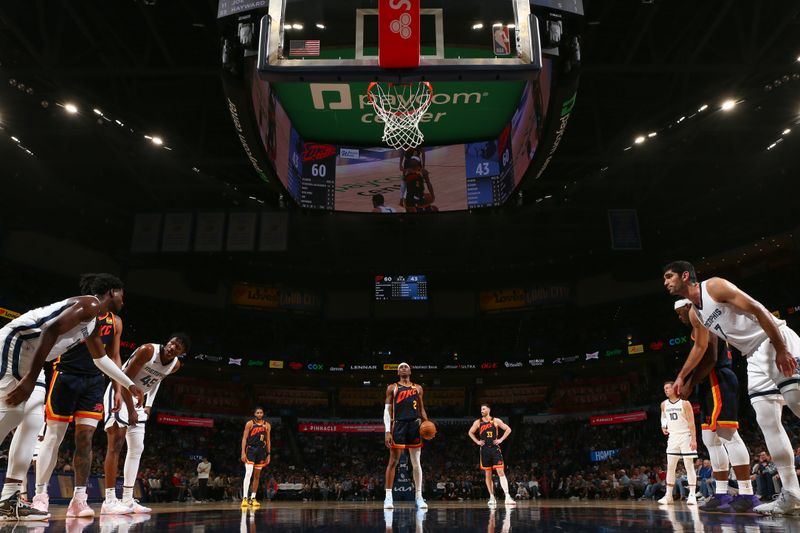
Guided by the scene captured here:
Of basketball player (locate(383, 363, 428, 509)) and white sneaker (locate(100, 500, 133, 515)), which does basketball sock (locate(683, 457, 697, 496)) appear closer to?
basketball player (locate(383, 363, 428, 509))

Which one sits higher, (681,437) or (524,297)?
(524,297)

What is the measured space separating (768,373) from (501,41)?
509cm

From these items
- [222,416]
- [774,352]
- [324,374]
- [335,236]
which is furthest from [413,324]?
[774,352]

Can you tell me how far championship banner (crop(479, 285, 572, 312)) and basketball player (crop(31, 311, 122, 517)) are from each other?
1106 inches

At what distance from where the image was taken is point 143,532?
13.9 feet

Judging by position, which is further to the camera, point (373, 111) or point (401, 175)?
point (401, 175)

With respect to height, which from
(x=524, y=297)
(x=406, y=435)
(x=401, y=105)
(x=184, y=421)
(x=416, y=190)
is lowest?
(x=406, y=435)

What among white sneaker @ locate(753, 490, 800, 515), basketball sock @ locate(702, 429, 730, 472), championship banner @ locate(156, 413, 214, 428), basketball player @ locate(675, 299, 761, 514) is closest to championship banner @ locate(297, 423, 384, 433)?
championship banner @ locate(156, 413, 214, 428)

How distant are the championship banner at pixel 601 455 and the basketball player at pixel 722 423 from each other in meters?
21.7

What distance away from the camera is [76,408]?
20.9 ft

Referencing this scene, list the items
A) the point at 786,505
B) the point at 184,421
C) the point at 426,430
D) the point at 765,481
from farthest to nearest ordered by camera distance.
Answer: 1. the point at 184,421
2. the point at 765,481
3. the point at 426,430
4. the point at 786,505

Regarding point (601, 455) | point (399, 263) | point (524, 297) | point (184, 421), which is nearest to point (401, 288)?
point (399, 263)

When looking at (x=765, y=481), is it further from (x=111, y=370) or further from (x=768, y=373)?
(x=111, y=370)

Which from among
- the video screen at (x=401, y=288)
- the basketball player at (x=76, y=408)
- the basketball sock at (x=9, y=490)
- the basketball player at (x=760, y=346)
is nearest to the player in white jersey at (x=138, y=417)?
the basketball player at (x=76, y=408)
